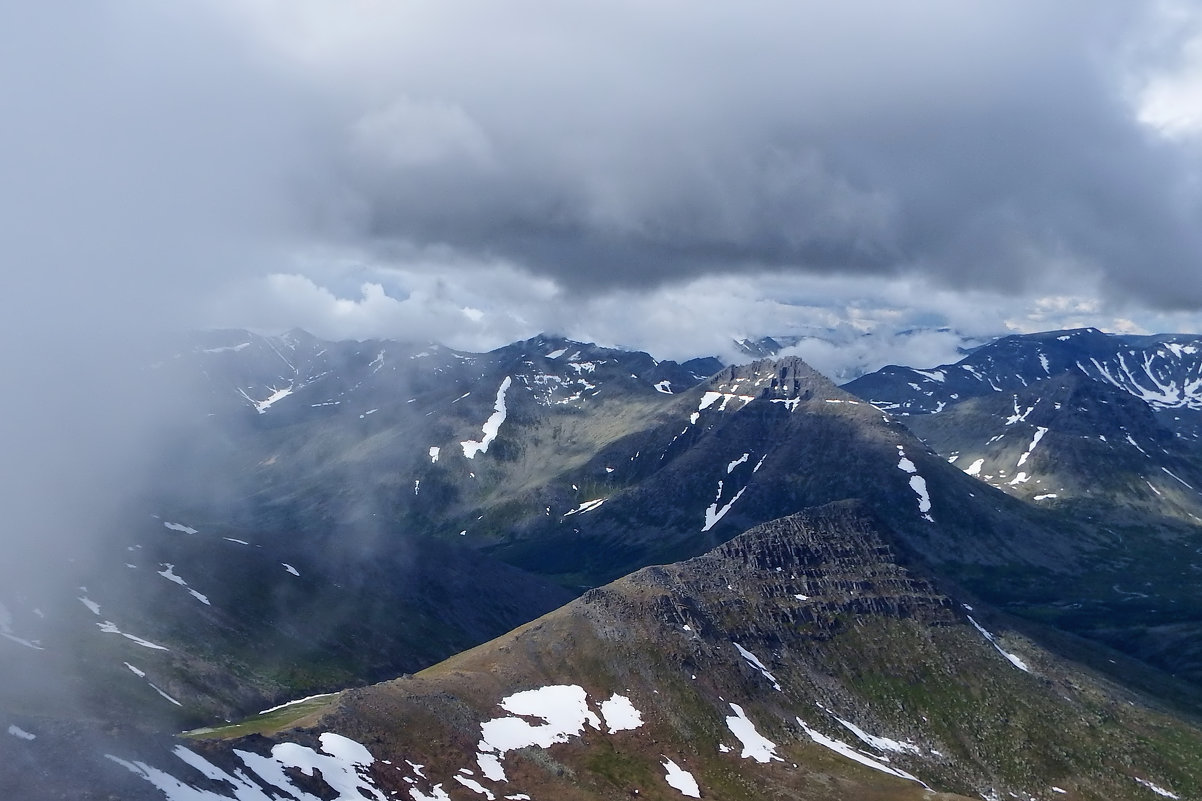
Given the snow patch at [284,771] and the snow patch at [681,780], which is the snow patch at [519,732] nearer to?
the snow patch at [681,780]

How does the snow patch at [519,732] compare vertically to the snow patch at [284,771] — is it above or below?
above

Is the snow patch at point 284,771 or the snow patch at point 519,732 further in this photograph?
the snow patch at point 519,732

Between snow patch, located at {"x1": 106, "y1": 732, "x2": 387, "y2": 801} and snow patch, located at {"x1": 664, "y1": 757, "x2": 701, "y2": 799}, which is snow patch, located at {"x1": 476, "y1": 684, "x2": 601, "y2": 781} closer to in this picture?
snow patch, located at {"x1": 664, "y1": 757, "x2": 701, "y2": 799}

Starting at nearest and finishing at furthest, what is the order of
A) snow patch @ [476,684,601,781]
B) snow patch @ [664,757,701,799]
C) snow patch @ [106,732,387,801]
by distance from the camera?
1. snow patch @ [106,732,387,801]
2. snow patch @ [476,684,601,781]
3. snow patch @ [664,757,701,799]

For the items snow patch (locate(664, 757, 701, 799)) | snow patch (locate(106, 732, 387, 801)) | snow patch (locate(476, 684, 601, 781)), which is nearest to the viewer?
snow patch (locate(106, 732, 387, 801))

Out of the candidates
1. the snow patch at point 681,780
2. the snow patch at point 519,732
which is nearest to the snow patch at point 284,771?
the snow patch at point 519,732

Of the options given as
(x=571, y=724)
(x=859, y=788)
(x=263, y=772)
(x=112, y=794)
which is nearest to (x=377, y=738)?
(x=263, y=772)

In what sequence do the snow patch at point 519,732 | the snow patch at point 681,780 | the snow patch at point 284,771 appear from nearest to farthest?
1. the snow patch at point 284,771
2. the snow patch at point 519,732
3. the snow patch at point 681,780

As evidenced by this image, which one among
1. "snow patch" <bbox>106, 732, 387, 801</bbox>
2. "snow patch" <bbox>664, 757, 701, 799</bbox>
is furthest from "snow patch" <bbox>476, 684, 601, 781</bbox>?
"snow patch" <bbox>106, 732, 387, 801</bbox>

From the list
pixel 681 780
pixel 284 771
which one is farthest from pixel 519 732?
pixel 284 771

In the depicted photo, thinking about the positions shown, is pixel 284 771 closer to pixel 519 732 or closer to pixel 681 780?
pixel 519 732

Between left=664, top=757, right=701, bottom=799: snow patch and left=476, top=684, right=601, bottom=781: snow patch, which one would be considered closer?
Answer: left=476, top=684, right=601, bottom=781: snow patch
